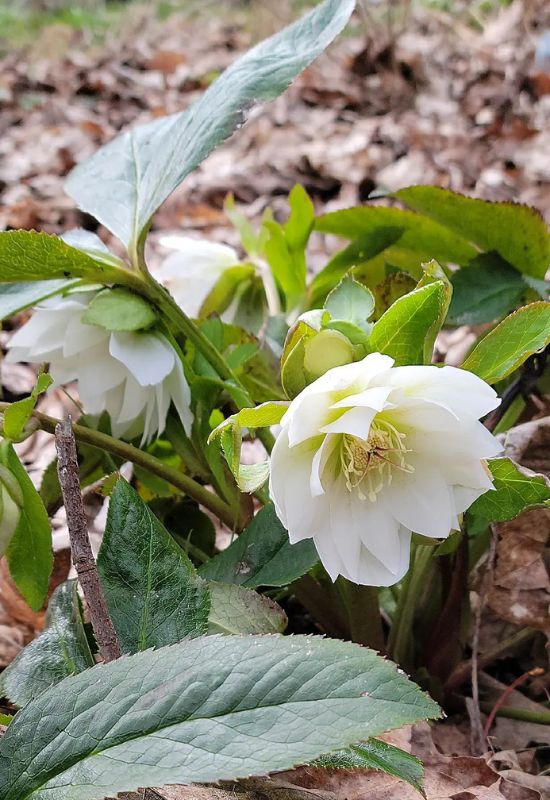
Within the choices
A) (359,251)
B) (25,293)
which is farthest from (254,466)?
(359,251)

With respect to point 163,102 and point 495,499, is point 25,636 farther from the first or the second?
point 163,102

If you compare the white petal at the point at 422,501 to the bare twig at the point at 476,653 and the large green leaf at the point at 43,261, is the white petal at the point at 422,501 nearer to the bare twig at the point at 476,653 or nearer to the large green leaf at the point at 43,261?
the bare twig at the point at 476,653

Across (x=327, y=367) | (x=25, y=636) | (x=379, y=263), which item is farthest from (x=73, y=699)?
(x=379, y=263)

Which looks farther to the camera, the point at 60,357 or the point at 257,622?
the point at 60,357

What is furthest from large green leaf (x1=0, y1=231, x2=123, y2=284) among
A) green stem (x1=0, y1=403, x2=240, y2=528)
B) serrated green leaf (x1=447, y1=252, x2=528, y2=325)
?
serrated green leaf (x1=447, y1=252, x2=528, y2=325)

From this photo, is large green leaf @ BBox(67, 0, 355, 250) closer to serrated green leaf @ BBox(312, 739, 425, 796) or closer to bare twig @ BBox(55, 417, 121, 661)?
bare twig @ BBox(55, 417, 121, 661)

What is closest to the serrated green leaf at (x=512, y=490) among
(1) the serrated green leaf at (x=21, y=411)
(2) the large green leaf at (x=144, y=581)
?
(2) the large green leaf at (x=144, y=581)
